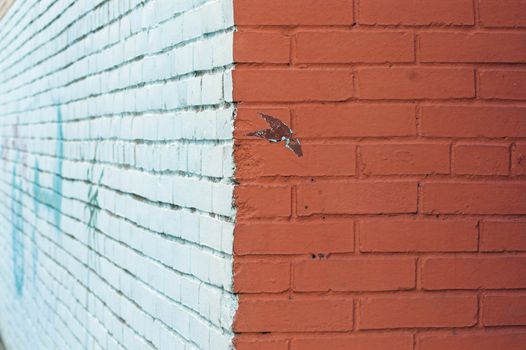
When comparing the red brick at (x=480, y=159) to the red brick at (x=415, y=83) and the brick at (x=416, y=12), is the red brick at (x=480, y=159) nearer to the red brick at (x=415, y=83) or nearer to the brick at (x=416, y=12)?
the red brick at (x=415, y=83)

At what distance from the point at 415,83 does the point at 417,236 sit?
17.2 inches

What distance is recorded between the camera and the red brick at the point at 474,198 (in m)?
2.52

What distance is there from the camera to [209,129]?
267 cm

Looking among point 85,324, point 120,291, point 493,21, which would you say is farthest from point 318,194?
point 85,324

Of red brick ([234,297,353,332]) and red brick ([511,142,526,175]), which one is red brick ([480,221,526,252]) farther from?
red brick ([234,297,353,332])

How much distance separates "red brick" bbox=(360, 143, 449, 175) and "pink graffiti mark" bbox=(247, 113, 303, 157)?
189 mm

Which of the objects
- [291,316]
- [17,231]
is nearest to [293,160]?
[291,316]

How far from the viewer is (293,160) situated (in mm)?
2480

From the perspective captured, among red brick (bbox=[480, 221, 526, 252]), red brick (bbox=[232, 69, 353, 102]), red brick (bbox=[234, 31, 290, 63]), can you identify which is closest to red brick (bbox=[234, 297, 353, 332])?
red brick (bbox=[480, 221, 526, 252])

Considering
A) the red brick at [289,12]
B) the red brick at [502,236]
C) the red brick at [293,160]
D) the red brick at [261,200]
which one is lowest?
the red brick at [502,236]

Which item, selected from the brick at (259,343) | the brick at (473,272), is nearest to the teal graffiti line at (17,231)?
the brick at (259,343)

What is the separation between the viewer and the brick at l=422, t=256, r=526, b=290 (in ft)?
8.27

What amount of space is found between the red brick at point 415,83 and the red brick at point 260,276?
54cm

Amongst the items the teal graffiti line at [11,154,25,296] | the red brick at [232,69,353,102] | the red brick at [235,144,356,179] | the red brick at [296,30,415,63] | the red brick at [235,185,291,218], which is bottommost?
the teal graffiti line at [11,154,25,296]
